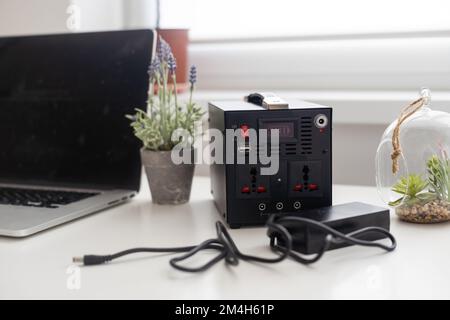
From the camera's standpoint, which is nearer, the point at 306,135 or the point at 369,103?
the point at 306,135

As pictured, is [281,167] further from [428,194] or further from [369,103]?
[369,103]

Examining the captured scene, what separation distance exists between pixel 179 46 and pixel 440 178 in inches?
22.5

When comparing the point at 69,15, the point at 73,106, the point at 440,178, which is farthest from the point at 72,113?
the point at 440,178

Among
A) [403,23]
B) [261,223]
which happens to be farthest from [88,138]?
[403,23]

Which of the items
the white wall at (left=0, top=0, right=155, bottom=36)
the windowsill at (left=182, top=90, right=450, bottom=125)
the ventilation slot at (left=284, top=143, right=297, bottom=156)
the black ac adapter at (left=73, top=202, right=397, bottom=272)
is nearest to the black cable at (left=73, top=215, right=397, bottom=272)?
the black ac adapter at (left=73, top=202, right=397, bottom=272)

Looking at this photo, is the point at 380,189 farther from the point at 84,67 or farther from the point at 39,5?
the point at 39,5

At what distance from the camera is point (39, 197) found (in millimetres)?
845

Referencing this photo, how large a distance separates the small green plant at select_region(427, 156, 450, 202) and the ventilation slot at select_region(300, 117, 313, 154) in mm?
168

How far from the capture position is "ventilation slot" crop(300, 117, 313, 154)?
712 millimetres

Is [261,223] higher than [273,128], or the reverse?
[273,128]

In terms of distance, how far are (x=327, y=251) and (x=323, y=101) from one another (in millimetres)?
480

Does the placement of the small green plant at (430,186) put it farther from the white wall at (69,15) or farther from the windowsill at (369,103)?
the white wall at (69,15)

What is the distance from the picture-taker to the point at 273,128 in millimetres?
704

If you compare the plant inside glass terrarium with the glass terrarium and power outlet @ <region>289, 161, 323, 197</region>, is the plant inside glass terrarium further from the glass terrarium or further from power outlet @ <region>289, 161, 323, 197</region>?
power outlet @ <region>289, 161, 323, 197</region>
